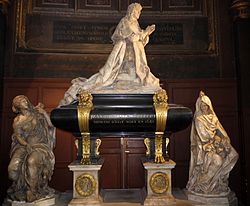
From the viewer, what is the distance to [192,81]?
6.32 metres

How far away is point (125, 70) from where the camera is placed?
14.7 feet

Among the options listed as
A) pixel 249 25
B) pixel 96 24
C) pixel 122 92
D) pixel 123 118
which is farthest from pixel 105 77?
pixel 249 25

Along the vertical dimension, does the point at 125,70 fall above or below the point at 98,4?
below

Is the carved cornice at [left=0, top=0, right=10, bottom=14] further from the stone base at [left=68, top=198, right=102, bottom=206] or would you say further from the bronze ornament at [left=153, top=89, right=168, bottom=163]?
the stone base at [left=68, top=198, right=102, bottom=206]

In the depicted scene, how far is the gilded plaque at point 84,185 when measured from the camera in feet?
12.8

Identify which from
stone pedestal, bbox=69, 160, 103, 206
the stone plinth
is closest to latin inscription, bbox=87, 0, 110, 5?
Result: stone pedestal, bbox=69, 160, 103, 206

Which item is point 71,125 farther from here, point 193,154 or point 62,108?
point 193,154

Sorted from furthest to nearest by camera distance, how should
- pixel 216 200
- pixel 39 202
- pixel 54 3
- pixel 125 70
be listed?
pixel 54 3 < pixel 125 70 < pixel 216 200 < pixel 39 202

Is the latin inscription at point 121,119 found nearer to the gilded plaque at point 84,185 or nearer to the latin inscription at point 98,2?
the gilded plaque at point 84,185

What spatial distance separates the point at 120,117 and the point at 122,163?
247 centimetres

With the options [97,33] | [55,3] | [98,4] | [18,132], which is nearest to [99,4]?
[98,4]

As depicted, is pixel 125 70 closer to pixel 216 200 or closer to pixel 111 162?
pixel 216 200

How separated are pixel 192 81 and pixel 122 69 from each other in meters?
2.35

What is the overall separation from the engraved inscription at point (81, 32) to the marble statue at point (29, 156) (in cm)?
228
